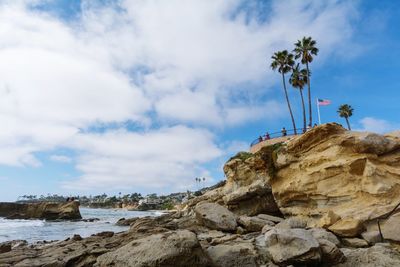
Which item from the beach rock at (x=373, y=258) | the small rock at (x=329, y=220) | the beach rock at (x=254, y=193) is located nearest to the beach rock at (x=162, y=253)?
the beach rock at (x=373, y=258)

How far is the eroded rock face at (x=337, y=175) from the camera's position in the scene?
45.8 feet

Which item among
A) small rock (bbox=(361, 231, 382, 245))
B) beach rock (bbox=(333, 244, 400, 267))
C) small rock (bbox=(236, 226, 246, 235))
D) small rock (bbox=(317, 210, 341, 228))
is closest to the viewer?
beach rock (bbox=(333, 244, 400, 267))

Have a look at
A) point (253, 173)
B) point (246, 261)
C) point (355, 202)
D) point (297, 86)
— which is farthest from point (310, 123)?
point (246, 261)

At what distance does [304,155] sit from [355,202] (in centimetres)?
395

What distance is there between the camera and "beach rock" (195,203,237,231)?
14.8 m

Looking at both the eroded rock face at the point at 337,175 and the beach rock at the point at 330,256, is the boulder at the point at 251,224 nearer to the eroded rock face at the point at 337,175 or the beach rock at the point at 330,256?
the eroded rock face at the point at 337,175

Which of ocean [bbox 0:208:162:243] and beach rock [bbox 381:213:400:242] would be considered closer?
beach rock [bbox 381:213:400:242]

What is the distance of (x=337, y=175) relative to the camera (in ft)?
52.1

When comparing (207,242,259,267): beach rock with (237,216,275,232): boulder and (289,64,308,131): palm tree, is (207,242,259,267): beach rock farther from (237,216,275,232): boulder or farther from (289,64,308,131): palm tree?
(289,64,308,131): palm tree

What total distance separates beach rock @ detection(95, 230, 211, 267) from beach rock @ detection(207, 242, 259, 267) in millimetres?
642

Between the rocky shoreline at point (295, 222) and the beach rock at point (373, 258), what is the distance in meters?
0.02

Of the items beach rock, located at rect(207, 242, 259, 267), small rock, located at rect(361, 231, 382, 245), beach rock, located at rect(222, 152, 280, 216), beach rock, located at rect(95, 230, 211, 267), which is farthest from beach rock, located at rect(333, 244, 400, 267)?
beach rock, located at rect(222, 152, 280, 216)

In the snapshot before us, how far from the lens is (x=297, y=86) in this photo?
50.3 meters

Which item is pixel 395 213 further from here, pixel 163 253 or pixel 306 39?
pixel 306 39
